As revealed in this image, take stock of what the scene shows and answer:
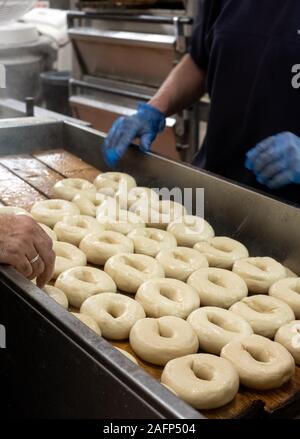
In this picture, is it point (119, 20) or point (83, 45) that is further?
point (83, 45)

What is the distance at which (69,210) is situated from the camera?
6.82 ft

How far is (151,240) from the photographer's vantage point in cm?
191

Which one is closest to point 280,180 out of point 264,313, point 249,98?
point 249,98

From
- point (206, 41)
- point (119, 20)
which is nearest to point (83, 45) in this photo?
point (119, 20)

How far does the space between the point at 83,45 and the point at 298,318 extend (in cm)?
342

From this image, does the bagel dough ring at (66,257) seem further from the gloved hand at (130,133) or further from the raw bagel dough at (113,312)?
the gloved hand at (130,133)

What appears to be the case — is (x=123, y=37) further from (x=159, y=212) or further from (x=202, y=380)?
(x=202, y=380)

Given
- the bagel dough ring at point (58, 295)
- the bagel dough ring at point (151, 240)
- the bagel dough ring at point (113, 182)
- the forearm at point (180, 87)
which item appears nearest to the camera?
the bagel dough ring at point (58, 295)

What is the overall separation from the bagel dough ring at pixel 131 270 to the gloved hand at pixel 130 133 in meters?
0.69

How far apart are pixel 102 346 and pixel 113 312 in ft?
1.76

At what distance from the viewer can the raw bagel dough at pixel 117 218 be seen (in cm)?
201

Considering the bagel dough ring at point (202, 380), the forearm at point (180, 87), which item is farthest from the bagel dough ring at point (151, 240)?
the forearm at point (180, 87)
